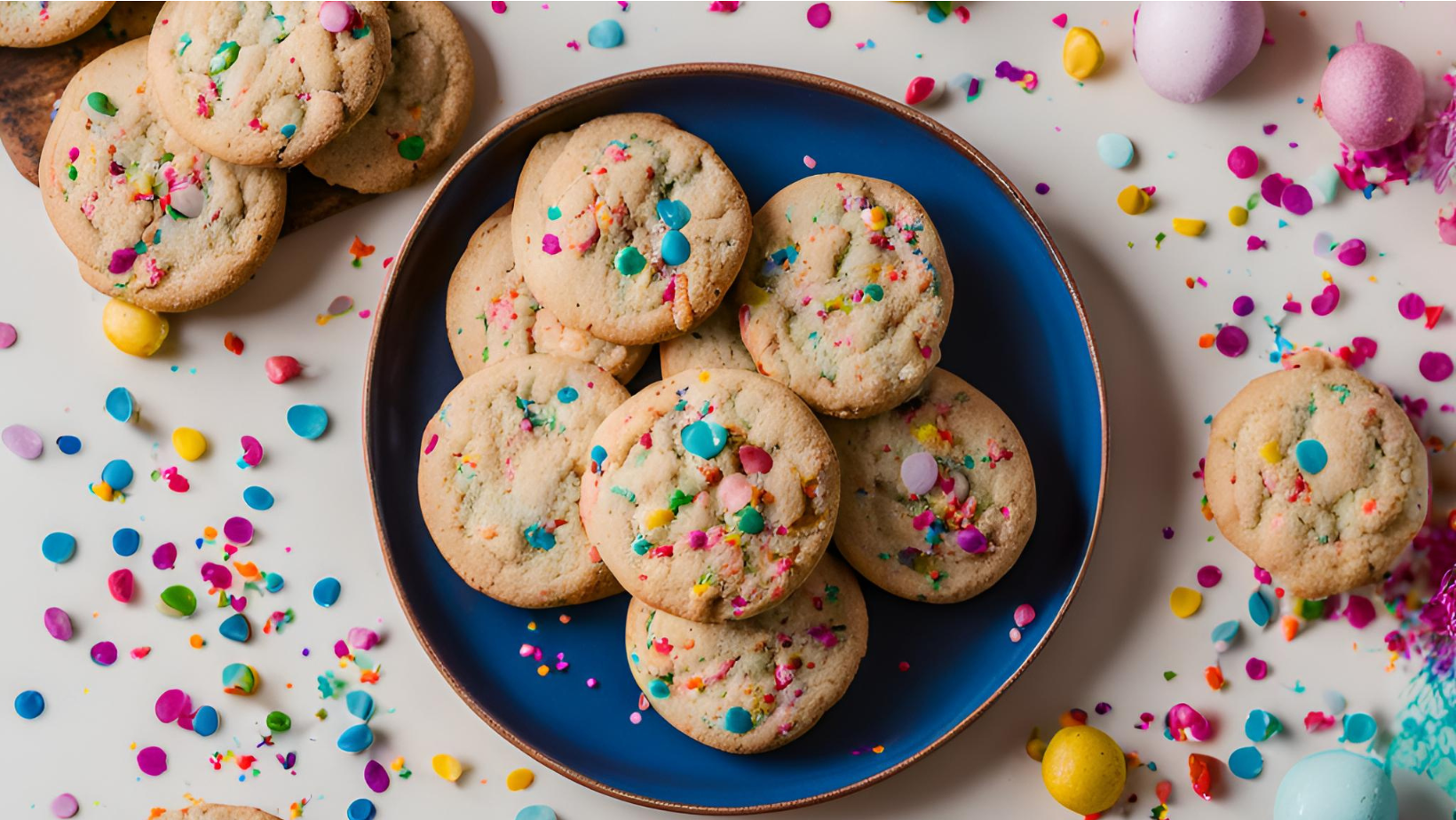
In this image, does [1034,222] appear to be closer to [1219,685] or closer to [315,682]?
[1219,685]

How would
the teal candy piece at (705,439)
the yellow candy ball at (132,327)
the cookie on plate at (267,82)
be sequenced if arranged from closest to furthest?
the teal candy piece at (705,439) → the cookie on plate at (267,82) → the yellow candy ball at (132,327)

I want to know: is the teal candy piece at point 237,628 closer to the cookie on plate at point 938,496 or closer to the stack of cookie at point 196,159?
the stack of cookie at point 196,159

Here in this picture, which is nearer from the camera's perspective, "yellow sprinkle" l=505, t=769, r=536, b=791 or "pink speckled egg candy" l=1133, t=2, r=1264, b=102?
"pink speckled egg candy" l=1133, t=2, r=1264, b=102

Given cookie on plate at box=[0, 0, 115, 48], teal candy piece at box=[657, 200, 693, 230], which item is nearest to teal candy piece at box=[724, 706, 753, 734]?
teal candy piece at box=[657, 200, 693, 230]

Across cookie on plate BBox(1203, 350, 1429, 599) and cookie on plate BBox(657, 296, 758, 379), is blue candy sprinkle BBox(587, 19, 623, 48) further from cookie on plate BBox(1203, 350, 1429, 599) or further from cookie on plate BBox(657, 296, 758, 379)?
cookie on plate BBox(1203, 350, 1429, 599)

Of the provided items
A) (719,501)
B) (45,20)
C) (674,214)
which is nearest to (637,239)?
(674,214)

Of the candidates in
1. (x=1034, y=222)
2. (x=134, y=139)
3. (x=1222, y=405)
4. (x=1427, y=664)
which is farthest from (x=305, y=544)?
(x=1427, y=664)

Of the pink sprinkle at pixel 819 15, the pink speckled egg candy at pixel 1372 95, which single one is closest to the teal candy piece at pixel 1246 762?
the pink speckled egg candy at pixel 1372 95
